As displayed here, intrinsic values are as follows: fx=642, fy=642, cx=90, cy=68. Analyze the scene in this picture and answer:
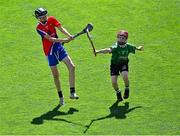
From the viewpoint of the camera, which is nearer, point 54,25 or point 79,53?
point 54,25

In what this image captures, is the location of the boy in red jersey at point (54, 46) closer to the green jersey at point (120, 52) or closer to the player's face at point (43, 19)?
the player's face at point (43, 19)

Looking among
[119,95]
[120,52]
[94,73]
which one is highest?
[120,52]

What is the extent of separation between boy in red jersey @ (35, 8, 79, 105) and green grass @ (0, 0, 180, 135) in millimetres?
480

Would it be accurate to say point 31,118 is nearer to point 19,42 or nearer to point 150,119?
point 150,119

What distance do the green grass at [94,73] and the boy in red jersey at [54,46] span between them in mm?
480

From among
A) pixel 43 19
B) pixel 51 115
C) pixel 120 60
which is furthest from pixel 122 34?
pixel 51 115

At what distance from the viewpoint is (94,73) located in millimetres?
16562

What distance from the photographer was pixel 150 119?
14258mm

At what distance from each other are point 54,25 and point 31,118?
2244 millimetres

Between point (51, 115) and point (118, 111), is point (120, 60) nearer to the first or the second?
point (118, 111)

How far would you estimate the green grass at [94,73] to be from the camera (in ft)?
46.4

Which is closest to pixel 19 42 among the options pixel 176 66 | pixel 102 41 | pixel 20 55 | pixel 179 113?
pixel 20 55

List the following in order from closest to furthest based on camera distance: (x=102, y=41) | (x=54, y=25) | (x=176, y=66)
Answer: (x=54, y=25) → (x=176, y=66) → (x=102, y=41)

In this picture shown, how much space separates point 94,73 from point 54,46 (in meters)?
1.88
